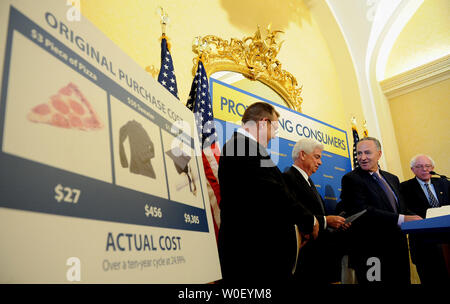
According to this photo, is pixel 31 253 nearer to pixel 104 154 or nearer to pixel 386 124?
pixel 104 154

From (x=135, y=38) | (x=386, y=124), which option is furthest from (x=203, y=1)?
(x=386, y=124)

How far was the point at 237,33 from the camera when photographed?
4.66 meters

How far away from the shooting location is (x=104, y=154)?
108 cm

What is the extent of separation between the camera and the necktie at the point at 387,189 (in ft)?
10.5

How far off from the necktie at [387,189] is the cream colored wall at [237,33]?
2.09 meters

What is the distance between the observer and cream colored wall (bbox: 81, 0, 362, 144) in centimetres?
325

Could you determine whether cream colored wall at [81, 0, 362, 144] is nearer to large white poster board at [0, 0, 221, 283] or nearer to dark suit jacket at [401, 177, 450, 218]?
dark suit jacket at [401, 177, 450, 218]

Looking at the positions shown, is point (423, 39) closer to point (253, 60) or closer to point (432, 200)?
point (432, 200)

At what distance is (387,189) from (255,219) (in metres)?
1.88

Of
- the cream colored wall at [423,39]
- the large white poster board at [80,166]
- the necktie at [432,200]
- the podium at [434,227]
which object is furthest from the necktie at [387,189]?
Result: the cream colored wall at [423,39]

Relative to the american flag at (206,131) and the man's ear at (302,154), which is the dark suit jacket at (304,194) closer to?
the man's ear at (302,154)

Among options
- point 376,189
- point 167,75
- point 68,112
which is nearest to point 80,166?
point 68,112
